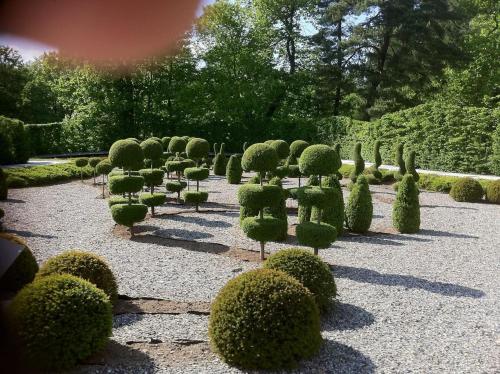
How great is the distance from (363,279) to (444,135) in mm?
19870

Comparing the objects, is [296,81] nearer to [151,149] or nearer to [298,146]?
[298,146]

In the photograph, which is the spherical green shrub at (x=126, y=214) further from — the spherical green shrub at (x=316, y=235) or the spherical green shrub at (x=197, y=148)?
the spherical green shrub at (x=316, y=235)

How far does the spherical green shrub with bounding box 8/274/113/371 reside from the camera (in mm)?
4426

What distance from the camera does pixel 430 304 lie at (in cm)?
752

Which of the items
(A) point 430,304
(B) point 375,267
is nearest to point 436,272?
(B) point 375,267

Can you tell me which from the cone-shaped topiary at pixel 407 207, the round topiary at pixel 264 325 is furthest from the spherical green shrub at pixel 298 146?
the round topiary at pixel 264 325

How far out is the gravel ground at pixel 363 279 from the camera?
5613 millimetres

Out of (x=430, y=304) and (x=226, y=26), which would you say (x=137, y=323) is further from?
(x=226, y=26)

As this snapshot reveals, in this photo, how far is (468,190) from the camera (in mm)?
18797

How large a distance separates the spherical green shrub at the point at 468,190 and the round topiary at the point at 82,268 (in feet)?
54.3

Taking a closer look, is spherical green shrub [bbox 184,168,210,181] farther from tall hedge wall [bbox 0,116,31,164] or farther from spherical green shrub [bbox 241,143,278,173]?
tall hedge wall [bbox 0,116,31,164]

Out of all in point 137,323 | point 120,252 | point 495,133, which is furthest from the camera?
point 495,133

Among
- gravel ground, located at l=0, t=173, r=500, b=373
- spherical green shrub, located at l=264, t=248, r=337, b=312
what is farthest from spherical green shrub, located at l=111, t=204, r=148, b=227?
spherical green shrub, located at l=264, t=248, r=337, b=312

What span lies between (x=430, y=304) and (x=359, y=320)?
158 cm
